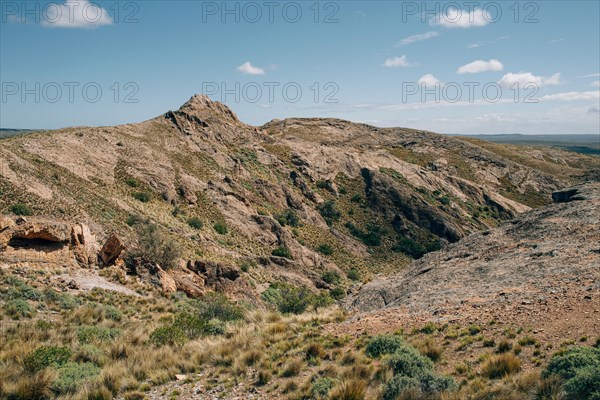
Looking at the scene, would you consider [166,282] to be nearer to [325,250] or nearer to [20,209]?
[20,209]

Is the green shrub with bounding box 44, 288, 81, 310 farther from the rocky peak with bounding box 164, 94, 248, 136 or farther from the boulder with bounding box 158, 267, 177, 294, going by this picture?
the rocky peak with bounding box 164, 94, 248, 136

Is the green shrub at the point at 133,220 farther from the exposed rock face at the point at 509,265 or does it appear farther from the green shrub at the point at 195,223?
the exposed rock face at the point at 509,265

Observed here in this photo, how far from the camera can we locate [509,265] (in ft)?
65.9

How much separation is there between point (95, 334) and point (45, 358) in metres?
2.86

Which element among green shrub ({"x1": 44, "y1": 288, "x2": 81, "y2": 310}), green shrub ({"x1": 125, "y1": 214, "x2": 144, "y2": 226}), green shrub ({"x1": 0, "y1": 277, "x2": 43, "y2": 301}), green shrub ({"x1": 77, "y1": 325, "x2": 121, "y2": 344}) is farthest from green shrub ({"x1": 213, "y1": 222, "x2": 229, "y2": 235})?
green shrub ({"x1": 77, "y1": 325, "x2": 121, "y2": 344})

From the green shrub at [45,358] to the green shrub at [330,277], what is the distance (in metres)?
29.4

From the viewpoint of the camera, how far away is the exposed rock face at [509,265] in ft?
51.4

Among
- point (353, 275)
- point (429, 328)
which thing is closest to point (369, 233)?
point (353, 275)

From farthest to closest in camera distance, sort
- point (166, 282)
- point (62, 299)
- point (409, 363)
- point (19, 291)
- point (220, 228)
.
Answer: point (220, 228) → point (166, 282) → point (62, 299) → point (19, 291) → point (409, 363)

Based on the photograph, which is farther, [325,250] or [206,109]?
[206,109]

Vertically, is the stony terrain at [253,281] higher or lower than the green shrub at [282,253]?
higher

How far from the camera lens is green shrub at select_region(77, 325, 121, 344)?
12.5 metres

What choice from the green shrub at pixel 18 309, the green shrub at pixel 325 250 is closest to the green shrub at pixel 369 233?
the green shrub at pixel 325 250

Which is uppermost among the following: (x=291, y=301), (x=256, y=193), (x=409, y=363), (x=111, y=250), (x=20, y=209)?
(x=20, y=209)
